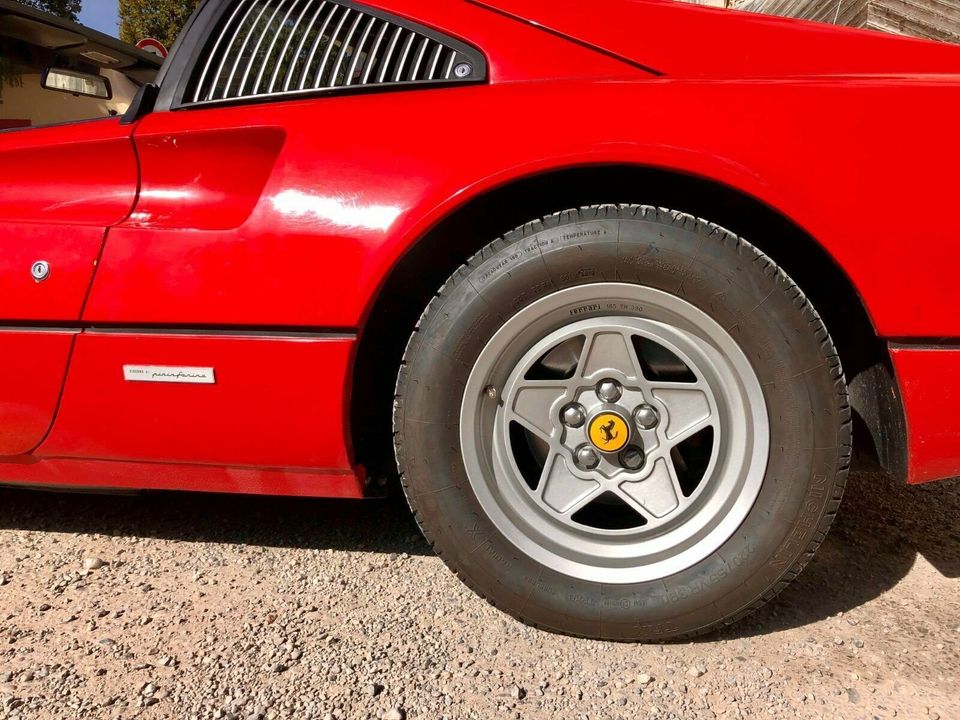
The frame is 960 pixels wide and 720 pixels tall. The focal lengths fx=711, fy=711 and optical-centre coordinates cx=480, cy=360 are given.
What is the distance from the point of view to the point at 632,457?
161 cm

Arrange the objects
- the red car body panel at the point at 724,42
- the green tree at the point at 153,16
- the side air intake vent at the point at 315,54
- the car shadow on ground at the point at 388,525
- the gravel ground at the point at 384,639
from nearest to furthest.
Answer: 1. the gravel ground at the point at 384,639
2. the red car body panel at the point at 724,42
3. the side air intake vent at the point at 315,54
4. the car shadow on ground at the point at 388,525
5. the green tree at the point at 153,16

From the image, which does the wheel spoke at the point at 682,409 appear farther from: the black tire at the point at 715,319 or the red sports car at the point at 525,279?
the black tire at the point at 715,319

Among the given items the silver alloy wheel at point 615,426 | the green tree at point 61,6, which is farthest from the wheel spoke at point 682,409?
the green tree at point 61,6

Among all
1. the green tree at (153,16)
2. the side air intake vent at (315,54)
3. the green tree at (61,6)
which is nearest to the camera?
the side air intake vent at (315,54)

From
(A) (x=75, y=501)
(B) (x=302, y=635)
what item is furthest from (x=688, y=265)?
(A) (x=75, y=501)

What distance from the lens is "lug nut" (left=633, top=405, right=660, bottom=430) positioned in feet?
5.21

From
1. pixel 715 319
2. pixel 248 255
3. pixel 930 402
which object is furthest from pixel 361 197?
pixel 930 402

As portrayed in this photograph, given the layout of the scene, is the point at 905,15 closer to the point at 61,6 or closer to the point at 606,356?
the point at 606,356

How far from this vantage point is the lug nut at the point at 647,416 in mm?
1589

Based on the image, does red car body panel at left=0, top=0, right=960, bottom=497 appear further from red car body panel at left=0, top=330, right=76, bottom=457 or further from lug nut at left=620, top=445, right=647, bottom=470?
lug nut at left=620, top=445, right=647, bottom=470

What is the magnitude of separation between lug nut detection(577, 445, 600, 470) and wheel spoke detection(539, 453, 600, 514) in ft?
0.11

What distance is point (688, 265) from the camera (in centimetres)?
148

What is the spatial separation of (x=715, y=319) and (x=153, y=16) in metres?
22.1

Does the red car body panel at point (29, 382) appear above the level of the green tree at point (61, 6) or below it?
above
